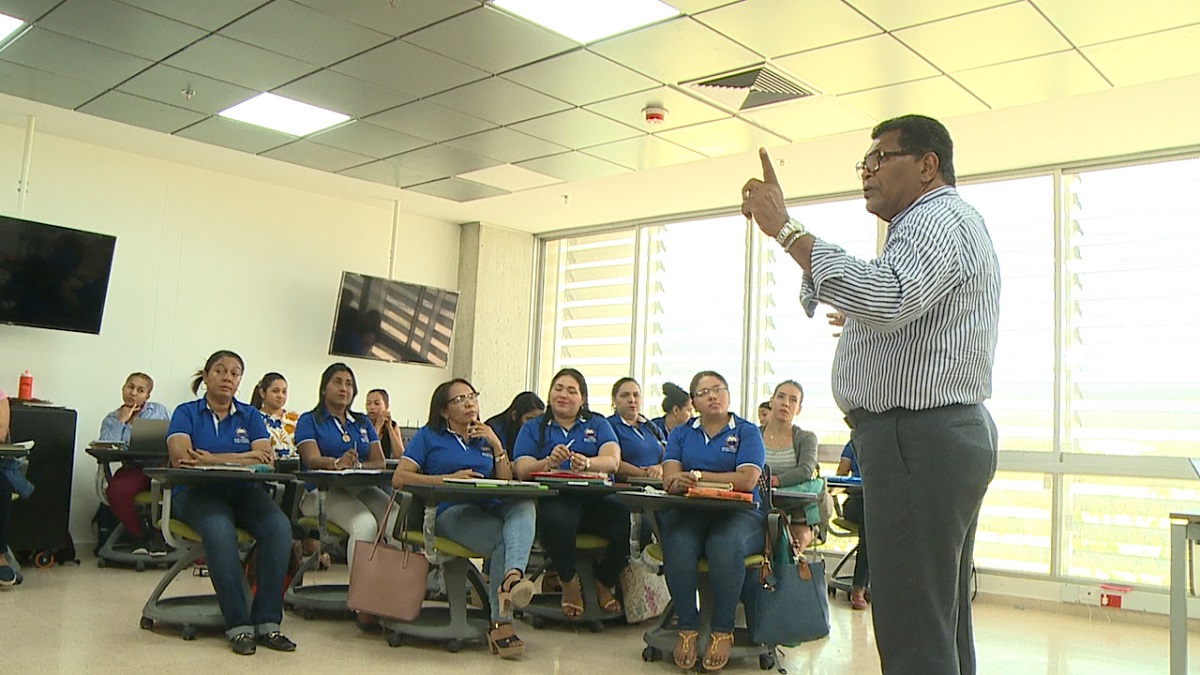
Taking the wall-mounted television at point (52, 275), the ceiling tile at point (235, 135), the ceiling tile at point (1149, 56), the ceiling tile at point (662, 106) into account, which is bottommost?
the wall-mounted television at point (52, 275)

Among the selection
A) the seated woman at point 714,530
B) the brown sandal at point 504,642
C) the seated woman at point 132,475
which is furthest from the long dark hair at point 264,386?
the seated woman at point 714,530

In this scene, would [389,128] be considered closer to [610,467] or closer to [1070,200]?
[610,467]

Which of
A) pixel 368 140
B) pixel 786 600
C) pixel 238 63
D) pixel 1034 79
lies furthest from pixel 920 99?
pixel 238 63

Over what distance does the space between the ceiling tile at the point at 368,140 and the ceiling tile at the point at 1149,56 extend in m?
4.07

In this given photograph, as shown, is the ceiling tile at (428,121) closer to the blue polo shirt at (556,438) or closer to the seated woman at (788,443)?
the blue polo shirt at (556,438)

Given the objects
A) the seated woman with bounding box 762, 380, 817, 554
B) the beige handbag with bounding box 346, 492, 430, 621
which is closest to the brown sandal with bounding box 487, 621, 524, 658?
the beige handbag with bounding box 346, 492, 430, 621

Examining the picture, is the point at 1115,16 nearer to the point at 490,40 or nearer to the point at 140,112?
the point at 490,40

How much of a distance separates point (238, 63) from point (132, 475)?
3.01m

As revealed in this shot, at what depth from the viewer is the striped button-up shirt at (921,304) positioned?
1808mm

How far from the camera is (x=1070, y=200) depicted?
7504 millimetres

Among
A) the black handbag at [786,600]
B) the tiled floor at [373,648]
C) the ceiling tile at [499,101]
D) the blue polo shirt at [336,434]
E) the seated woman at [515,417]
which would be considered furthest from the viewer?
the seated woman at [515,417]

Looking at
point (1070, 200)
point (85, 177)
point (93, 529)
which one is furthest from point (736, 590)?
point (85, 177)

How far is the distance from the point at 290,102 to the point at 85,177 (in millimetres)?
2669

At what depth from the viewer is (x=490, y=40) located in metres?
5.10
